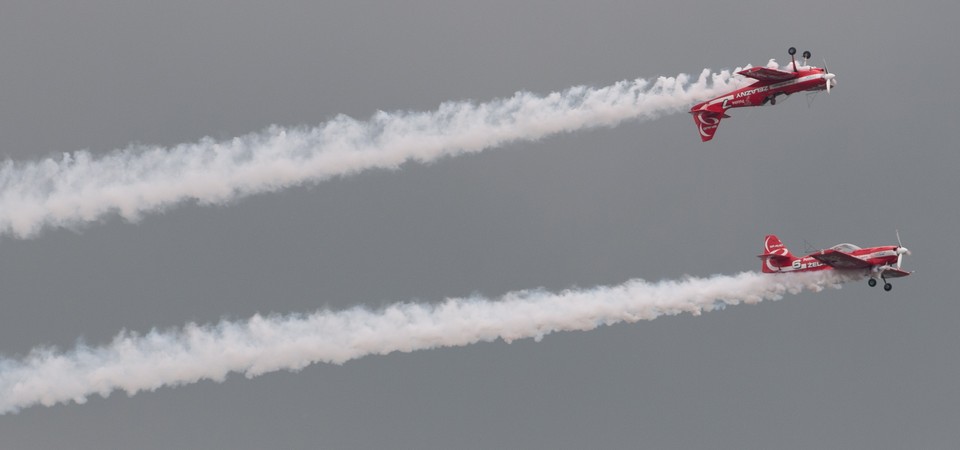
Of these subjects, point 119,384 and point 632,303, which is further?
point 632,303

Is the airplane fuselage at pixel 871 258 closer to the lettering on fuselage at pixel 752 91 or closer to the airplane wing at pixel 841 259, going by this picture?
the airplane wing at pixel 841 259

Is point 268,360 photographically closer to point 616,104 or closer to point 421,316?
point 421,316

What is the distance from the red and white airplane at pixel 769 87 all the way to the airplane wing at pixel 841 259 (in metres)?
6.08

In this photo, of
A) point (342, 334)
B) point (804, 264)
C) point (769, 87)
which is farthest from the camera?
point (804, 264)

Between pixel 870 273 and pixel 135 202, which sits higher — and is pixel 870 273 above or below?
below

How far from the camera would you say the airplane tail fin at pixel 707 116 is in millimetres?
65562

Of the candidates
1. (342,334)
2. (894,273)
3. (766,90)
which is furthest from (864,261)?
(342,334)

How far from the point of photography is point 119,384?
5988 centimetres

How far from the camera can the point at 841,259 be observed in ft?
209

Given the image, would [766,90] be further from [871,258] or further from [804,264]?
[871,258]

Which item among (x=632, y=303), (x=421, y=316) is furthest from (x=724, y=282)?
(x=421, y=316)

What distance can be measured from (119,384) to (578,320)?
55.9 ft

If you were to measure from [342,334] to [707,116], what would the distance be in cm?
1670

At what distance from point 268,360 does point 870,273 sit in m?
22.9
